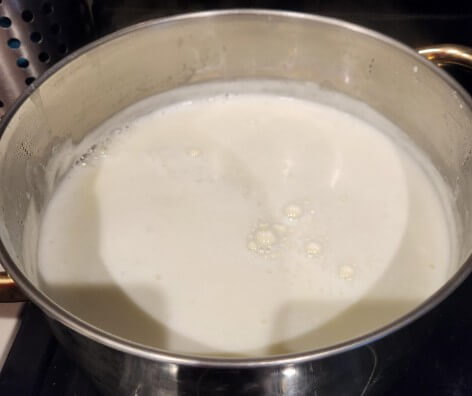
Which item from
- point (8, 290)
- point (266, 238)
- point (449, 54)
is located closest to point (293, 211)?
point (266, 238)

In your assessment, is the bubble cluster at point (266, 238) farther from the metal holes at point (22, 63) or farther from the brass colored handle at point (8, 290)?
the metal holes at point (22, 63)

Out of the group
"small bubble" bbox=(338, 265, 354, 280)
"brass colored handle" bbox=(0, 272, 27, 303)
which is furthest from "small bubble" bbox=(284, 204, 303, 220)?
"brass colored handle" bbox=(0, 272, 27, 303)

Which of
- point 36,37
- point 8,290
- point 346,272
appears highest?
point 36,37

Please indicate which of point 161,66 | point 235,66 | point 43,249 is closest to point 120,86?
point 161,66

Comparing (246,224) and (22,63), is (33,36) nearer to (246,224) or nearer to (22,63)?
(22,63)

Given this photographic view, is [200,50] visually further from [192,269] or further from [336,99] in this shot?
[192,269]
